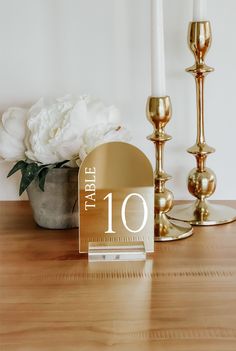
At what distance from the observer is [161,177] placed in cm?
115

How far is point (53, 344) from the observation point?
2.53ft

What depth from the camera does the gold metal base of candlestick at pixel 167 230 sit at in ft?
3.72

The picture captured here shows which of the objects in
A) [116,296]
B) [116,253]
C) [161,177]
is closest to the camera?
[116,296]

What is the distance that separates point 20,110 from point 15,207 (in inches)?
9.3

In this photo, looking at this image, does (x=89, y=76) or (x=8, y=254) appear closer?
(x=8, y=254)

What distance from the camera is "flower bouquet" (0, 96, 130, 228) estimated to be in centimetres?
112

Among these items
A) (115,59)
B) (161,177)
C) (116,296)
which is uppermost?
(115,59)

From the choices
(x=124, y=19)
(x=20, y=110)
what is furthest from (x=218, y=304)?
(x=124, y=19)

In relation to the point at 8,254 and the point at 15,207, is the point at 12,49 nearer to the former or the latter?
→ the point at 15,207

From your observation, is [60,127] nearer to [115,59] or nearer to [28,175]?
[28,175]

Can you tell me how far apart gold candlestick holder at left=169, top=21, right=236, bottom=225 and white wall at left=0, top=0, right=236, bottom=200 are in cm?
10

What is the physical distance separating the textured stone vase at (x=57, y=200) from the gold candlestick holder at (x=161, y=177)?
0.14 metres

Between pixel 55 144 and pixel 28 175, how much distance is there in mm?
70

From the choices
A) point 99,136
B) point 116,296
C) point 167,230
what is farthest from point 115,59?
point 116,296
